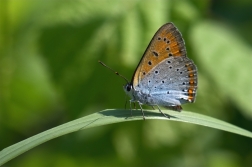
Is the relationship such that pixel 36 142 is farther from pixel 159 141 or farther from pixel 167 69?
pixel 159 141

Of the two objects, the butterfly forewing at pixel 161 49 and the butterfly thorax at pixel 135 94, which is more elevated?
the butterfly forewing at pixel 161 49

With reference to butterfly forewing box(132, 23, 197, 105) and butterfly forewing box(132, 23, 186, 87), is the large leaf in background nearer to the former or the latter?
butterfly forewing box(132, 23, 197, 105)

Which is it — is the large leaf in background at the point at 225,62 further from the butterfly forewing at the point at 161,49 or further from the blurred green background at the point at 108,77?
the butterfly forewing at the point at 161,49

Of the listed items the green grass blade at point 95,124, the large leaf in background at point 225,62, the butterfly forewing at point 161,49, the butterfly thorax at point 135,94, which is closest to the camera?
the green grass blade at point 95,124

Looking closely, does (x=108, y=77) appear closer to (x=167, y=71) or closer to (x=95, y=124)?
(x=167, y=71)

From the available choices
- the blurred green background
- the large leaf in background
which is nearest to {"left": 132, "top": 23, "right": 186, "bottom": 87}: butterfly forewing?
the blurred green background

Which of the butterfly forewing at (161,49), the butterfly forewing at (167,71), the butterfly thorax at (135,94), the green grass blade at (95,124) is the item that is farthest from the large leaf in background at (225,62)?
the green grass blade at (95,124)

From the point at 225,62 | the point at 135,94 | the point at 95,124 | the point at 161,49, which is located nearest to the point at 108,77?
the point at 135,94

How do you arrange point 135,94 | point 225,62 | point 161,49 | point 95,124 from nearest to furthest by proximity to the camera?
point 95,124, point 161,49, point 135,94, point 225,62

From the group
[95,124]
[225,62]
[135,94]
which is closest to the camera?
[95,124]
